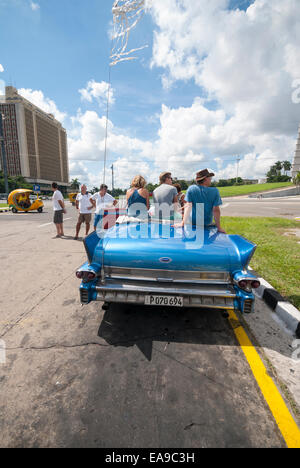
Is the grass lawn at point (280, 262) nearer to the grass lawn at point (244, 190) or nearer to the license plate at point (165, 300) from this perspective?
the license plate at point (165, 300)

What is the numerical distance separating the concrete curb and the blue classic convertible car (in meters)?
0.81

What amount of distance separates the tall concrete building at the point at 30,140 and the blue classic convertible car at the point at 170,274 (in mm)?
91669

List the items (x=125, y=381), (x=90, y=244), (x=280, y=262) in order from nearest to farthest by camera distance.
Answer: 1. (x=125, y=381)
2. (x=90, y=244)
3. (x=280, y=262)

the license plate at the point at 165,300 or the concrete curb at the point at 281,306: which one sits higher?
the license plate at the point at 165,300

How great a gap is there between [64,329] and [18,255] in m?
3.98

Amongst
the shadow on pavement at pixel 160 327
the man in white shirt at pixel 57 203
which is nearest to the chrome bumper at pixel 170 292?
the shadow on pavement at pixel 160 327

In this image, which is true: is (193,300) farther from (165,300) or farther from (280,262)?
(280,262)

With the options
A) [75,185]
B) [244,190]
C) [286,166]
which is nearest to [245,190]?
[244,190]

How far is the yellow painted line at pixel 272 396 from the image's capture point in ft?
4.94

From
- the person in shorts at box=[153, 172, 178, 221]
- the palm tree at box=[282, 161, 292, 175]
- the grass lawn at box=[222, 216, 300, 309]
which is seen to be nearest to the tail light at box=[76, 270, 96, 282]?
the person in shorts at box=[153, 172, 178, 221]

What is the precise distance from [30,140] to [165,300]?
363 ft

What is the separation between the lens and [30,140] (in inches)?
3625

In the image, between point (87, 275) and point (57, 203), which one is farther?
point (57, 203)

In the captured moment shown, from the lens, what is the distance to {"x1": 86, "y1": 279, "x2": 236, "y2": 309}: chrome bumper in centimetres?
235
